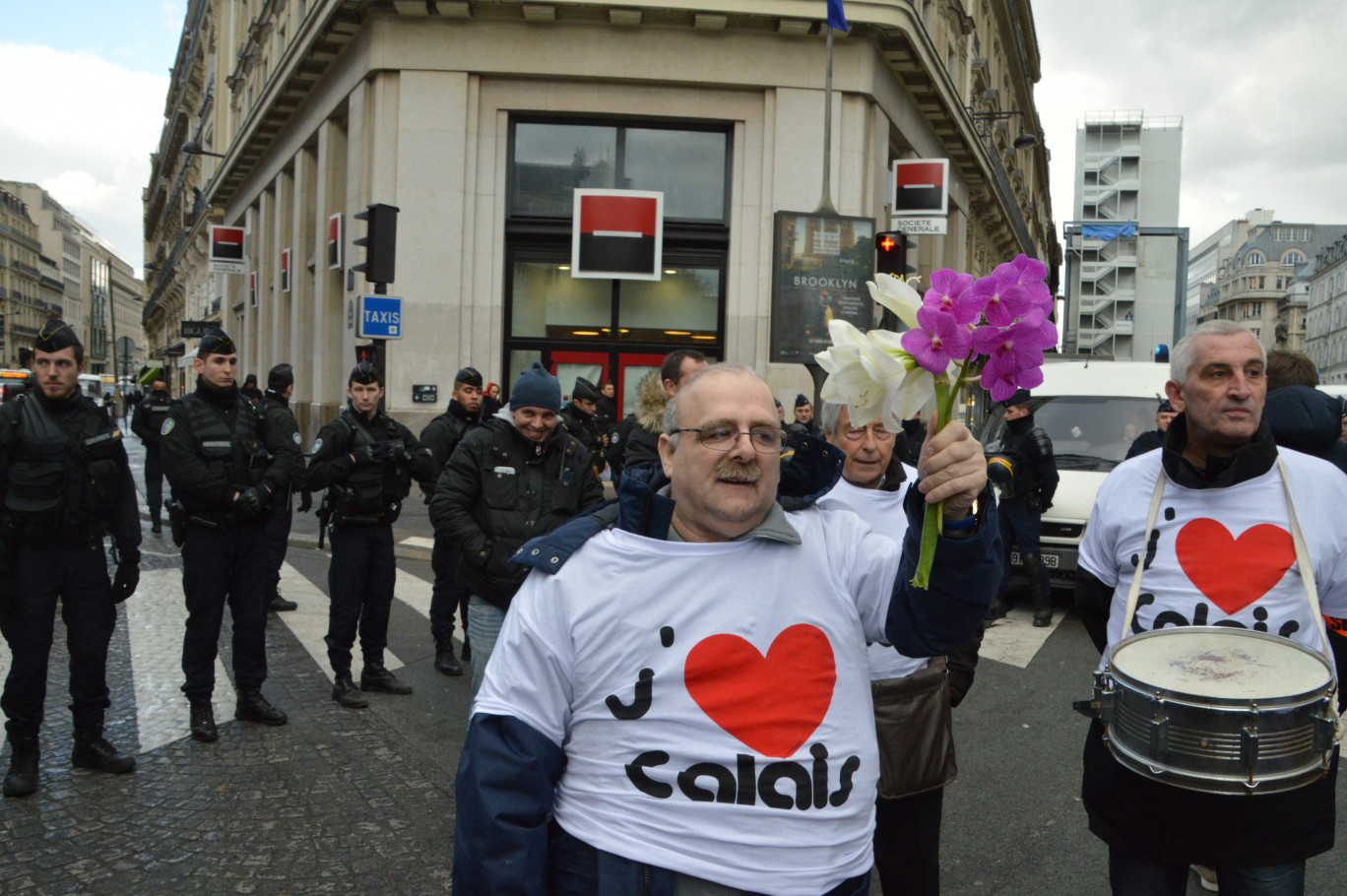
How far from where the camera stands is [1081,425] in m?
10.4

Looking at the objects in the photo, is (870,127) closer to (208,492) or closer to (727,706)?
(208,492)

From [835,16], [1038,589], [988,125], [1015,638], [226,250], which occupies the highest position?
[988,125]

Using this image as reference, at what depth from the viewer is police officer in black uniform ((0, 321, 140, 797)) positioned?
4.81 meters

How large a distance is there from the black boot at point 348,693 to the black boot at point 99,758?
1.30m

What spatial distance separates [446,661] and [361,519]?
126cm

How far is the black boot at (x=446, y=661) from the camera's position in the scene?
6980 mm

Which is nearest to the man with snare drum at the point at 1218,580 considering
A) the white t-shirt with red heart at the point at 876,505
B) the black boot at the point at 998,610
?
the white t-shirt with red heart at the point at 876,505

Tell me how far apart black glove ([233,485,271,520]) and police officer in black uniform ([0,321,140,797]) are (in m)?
0.54

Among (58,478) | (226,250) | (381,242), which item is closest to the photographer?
(58,478)

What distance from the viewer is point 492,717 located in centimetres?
204

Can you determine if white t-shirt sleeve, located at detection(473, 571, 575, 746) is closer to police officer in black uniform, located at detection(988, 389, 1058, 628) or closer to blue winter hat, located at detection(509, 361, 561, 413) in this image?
blue winter hat, located at detection(509, 361, 561, 413)

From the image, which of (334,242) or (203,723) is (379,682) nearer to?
(203,723)

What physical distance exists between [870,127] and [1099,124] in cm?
8905

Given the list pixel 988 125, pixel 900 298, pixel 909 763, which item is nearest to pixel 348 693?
pixel 909 763
